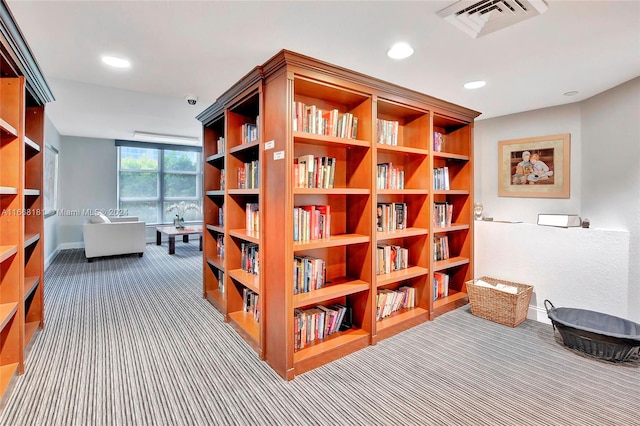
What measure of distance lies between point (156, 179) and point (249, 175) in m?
6.11

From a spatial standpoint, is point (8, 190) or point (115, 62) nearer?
point (8, 190)

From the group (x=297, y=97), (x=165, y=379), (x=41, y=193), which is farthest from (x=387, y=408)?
(x=41, y=193)

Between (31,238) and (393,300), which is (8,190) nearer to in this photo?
(31,238)

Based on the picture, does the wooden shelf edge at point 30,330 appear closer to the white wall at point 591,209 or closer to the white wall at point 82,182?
the white wall at point 591,209

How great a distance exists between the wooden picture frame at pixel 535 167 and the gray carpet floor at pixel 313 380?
1646 millimetres

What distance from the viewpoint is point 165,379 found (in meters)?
2.04

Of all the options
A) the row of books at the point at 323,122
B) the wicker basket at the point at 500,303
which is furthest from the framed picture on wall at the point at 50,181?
the wicker basket at the point at 500,303

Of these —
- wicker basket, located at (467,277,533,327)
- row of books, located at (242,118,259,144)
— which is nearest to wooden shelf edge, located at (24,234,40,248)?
row of books, located at (242,118,259,144)

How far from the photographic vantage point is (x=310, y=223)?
2.31 metres

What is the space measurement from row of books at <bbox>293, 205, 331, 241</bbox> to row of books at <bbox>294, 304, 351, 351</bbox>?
0.60m

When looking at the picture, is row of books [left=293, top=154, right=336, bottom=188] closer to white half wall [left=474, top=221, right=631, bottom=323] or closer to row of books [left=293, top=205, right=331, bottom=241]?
row of books [left=293, top=205, right=331, bottom=241]

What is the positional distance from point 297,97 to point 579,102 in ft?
10.5

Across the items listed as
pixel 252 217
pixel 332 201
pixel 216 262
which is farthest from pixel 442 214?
pixel 216 262

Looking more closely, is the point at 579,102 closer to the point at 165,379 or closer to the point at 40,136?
the point at 165,379
